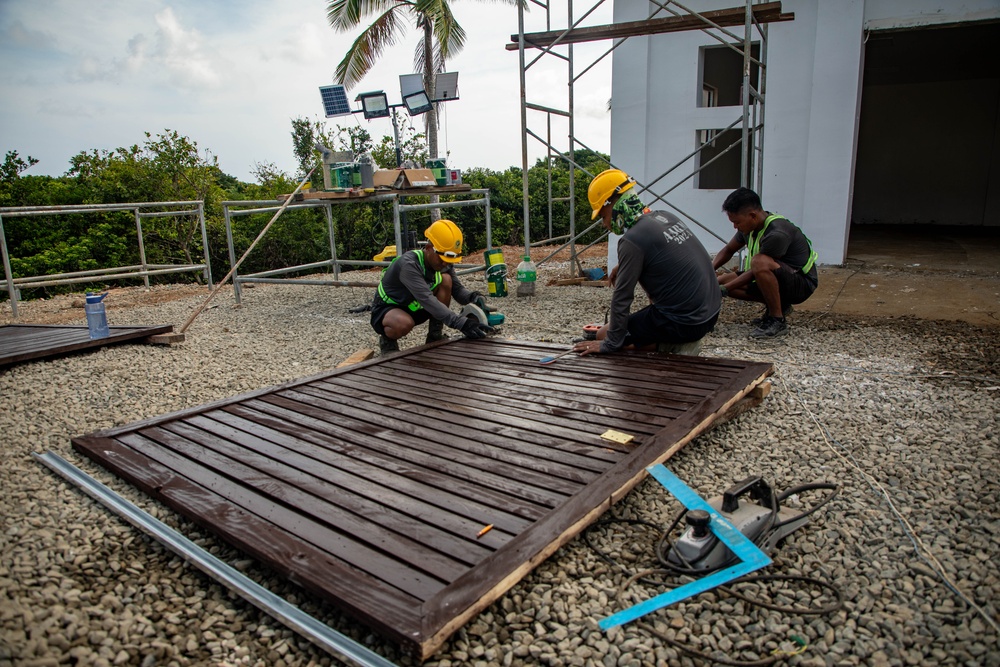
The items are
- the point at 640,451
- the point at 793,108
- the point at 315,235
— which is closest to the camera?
the point at 640,451

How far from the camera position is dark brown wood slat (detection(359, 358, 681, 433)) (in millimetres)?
3021

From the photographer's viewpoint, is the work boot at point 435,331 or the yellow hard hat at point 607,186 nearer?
the yellow hard hat at point 607,186

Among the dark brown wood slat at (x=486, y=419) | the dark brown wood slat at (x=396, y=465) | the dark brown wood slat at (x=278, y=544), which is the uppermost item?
the dark brown wood slat at (x=486, y=419)

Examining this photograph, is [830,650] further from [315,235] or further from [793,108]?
[315,235]

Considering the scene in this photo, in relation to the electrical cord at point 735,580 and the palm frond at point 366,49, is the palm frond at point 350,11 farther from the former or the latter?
the electrical cord at point 735,580

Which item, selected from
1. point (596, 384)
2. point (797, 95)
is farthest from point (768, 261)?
point (797, 95)

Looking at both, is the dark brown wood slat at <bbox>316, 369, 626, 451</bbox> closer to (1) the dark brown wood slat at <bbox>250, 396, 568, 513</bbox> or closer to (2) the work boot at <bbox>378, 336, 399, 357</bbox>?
(1) the dark brown wood slat at <bbox>250, 396, 568, 513</bbox>

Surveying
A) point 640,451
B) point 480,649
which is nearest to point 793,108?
point 640,451

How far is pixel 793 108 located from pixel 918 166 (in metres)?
6.77

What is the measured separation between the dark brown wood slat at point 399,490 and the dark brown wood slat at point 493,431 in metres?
0.43

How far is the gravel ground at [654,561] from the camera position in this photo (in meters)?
1.79

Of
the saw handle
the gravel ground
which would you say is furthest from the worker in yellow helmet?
the saw handle

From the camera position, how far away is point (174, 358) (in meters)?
5.05

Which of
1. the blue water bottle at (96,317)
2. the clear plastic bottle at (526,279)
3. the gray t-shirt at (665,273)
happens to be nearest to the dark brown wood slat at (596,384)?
the gray t-shirt at (665,273)
